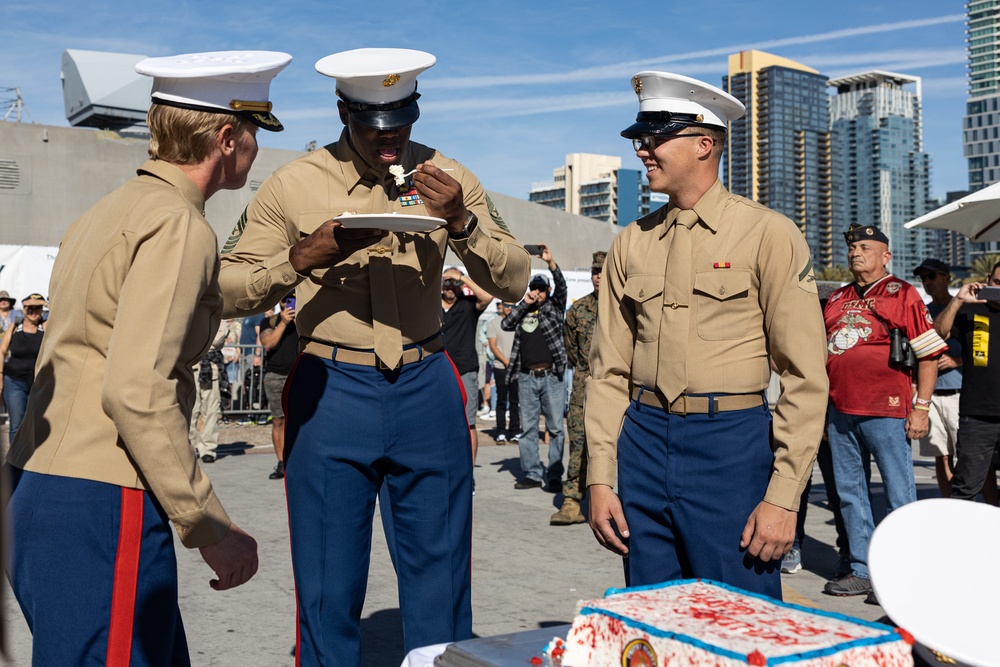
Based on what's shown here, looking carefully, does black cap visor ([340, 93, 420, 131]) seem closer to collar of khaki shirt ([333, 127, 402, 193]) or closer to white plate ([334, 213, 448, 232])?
collar of khaki shirt ([333, 127, 402, 193])

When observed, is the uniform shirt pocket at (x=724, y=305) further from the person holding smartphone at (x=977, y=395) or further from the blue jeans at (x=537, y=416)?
the blue jeans at (x=537, y=416)

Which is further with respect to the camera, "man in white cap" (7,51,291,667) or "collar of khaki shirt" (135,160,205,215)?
"collar of khaki shirt" (135,160,205,215)

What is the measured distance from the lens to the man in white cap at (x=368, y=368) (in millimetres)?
3393

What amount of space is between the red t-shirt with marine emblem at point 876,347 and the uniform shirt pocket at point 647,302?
12.4 ft

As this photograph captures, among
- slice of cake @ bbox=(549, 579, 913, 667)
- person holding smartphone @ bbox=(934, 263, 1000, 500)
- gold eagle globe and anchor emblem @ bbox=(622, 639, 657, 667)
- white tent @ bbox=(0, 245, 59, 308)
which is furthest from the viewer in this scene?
white tent @ bbox=(0, 245, 59, 308)

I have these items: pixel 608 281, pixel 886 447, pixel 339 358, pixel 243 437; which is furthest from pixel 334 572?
pixel 243 437

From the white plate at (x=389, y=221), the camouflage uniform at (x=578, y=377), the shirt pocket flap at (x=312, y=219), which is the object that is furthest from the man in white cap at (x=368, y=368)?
the camouflage uniform at (x=578, y=377)

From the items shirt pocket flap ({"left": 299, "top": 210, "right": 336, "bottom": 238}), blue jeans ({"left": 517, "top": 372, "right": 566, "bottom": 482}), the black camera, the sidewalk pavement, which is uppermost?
shirt pocket flap ({"left": 299, "top": 210, "right": 336, "bottom": 238})

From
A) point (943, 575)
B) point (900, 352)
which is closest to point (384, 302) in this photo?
point (943, 575)

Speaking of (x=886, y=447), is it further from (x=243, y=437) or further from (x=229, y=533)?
(x=243, y=437)

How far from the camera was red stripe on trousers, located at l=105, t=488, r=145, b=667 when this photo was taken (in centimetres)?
240

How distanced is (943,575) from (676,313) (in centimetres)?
142

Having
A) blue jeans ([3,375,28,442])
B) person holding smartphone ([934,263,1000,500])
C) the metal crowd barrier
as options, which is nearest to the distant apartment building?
the metal crowd barrier

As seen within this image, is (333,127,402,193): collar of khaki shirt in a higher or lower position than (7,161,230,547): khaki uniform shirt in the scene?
higher
